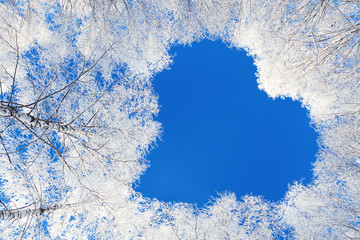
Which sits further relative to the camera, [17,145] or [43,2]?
[17,145]

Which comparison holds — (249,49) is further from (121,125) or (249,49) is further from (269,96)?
(121,125)

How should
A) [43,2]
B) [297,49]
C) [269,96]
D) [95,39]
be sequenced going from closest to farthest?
[297,49], [43,2], [95,39], [269,96]

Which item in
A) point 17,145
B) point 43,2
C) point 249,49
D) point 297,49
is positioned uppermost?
point 249,49

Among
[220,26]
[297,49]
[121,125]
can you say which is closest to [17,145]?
[121,125]

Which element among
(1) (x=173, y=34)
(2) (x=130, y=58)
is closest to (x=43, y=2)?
(2) (x=130, y=58)

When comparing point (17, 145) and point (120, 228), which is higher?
point (17, 145)

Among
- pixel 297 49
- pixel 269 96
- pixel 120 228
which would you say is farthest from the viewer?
pixel 269 96
